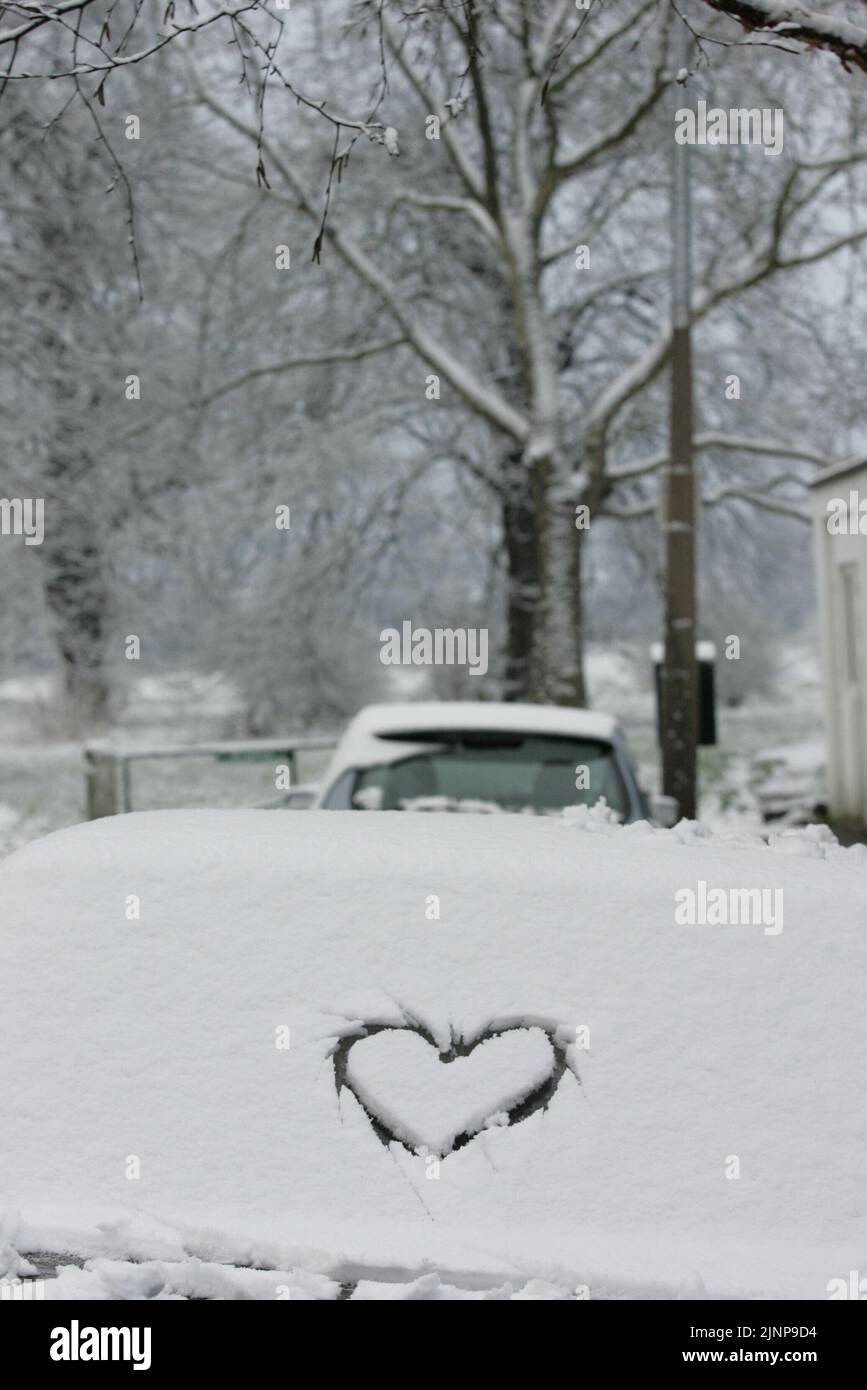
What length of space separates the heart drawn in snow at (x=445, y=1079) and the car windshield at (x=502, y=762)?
3.52 metres

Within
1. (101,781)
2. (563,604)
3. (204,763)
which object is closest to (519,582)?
(563,604)

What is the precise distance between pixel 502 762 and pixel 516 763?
65mm

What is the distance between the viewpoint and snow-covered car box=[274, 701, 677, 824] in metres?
6.29

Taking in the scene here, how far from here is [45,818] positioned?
18156 millimetres

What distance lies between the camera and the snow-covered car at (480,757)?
247 inches

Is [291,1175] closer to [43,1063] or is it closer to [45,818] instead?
[43,1063]

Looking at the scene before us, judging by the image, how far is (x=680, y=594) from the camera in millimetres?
12344

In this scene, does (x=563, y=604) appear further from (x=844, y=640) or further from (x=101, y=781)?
(x=101, y=781)

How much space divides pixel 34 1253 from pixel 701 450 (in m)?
17.8
